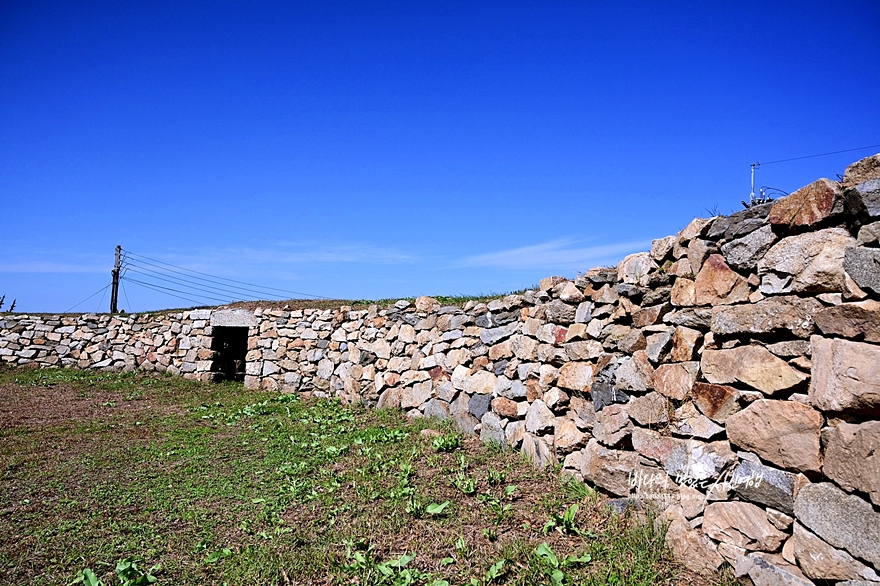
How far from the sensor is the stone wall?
10.5ft

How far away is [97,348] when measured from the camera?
14.8 metres

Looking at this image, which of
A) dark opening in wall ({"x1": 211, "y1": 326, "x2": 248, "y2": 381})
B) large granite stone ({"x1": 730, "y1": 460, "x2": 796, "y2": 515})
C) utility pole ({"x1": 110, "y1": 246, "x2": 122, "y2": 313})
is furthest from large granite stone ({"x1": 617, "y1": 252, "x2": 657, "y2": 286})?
utility pole ({"x1": 110, "y1": 246, "x2": 122, "y2": 313})

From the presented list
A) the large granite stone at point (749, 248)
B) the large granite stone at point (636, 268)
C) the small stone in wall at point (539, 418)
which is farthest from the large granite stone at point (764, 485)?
the small stone in wall at point (539, 418)

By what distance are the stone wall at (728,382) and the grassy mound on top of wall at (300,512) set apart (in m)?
0.39

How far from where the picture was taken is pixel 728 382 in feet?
13.3

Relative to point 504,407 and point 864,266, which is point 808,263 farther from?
point 504,407

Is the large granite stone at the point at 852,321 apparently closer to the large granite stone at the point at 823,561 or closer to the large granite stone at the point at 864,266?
the large granite stone at the point at 864,266

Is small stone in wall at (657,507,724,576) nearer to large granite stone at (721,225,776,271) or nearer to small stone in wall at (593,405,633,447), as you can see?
small stone in wall at (593,405,633,447)

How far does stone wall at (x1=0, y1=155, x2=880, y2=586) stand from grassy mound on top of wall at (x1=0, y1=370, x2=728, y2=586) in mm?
392

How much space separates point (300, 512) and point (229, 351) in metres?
9.40

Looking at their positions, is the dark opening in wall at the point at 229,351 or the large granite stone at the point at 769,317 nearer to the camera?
the large granite stone at the point at 769,317

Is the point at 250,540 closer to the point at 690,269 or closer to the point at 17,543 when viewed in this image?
the point at 17,543

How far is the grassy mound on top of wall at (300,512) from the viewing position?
4168 millimetres

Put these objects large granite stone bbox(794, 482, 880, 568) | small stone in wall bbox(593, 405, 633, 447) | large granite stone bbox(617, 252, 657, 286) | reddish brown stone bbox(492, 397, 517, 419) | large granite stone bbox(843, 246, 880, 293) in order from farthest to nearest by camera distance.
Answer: reddish brown stone bbox(492, 397, 517, 419) < large granite stone bbox(617, 252, 657, 286) < small stone in wall bbox(593, 405, 633, 447) < large granite stone bbox(843, 246, 880, 293) < large granite stone bbox(794, 482, 880, 568)
